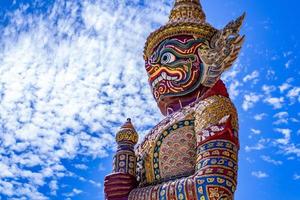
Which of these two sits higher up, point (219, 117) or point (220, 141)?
point (219, 117)

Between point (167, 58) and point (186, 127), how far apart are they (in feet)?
3.75

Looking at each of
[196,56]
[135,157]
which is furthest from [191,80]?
[135,157]

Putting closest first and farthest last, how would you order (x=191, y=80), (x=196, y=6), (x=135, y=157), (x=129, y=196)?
(x=129, y=196) < (x=135, y=157) < (x=191, y=80) < (x=196, y=6)

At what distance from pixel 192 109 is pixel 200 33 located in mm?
1258

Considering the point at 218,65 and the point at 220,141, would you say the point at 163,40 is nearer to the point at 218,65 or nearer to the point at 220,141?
the point at 218,65

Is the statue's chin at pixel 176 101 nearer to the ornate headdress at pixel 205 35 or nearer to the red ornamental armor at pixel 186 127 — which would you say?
the red ornamental armor at pixel 186 127

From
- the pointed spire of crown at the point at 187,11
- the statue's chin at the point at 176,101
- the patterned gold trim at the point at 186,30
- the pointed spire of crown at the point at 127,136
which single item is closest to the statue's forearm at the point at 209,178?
the pointed spire of crown at the point at 127,136

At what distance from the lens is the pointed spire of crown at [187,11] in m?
7.02

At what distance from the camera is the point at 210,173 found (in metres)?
4.90

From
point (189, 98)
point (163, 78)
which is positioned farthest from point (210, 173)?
point (163, 78)

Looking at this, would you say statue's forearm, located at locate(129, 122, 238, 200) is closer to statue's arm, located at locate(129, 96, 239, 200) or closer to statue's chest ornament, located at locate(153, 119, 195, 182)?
statue's arm, located at locate(129, 96, 239, 200)

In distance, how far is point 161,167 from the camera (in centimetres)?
554

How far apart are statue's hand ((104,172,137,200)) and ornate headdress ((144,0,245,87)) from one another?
1.53m

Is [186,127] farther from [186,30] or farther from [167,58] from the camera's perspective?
[186,30]
